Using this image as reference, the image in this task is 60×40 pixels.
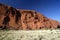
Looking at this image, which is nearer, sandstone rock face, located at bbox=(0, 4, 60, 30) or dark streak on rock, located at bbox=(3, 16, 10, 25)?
dark streak on rock, located at bbox=(3, 16, 10, 25)

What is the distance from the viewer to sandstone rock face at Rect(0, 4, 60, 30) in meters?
28.0

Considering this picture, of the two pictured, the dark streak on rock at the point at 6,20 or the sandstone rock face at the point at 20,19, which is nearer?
the dark streak on rock at the point at 6,20

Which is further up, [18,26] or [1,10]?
[1,10]

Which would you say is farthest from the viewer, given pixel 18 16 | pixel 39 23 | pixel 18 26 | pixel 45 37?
pixel 39 23

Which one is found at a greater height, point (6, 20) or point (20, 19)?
point (20, 19)

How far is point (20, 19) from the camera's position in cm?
3250

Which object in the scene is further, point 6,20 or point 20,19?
point 20,19

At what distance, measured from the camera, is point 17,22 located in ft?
102

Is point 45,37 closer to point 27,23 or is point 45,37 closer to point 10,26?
point 10,26

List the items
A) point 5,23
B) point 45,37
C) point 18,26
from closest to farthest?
point 45,37, point 5,23, point 18,26

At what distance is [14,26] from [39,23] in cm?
905

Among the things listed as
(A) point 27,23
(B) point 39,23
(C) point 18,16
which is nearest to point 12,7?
(C) point 18,16

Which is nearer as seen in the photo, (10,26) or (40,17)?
(10,26)

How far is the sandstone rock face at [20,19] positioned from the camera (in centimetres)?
2795
